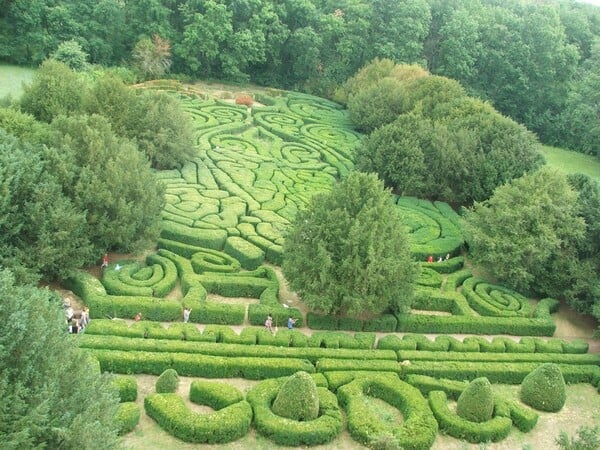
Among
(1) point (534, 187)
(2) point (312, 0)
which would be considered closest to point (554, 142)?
(2) point (312, 0)

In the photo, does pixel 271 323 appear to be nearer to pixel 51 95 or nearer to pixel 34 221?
pixel 34 221

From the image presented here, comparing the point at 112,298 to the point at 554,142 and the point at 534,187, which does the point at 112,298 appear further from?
the point at 554,142

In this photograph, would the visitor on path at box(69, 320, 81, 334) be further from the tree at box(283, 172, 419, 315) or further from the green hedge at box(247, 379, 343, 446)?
the tree at box(283, 172, 419, 315)

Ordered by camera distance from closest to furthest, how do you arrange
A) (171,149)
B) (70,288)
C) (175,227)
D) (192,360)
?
(192,360), (70,288), (175,227), (171,149)

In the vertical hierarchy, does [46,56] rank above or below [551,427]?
below

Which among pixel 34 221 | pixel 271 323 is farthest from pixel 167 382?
pixel 34 221

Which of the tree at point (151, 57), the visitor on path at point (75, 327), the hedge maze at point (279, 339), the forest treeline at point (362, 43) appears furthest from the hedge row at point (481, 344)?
the tree at point (151, 57)

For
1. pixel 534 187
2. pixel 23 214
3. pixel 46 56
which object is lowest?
pixel 46 56
